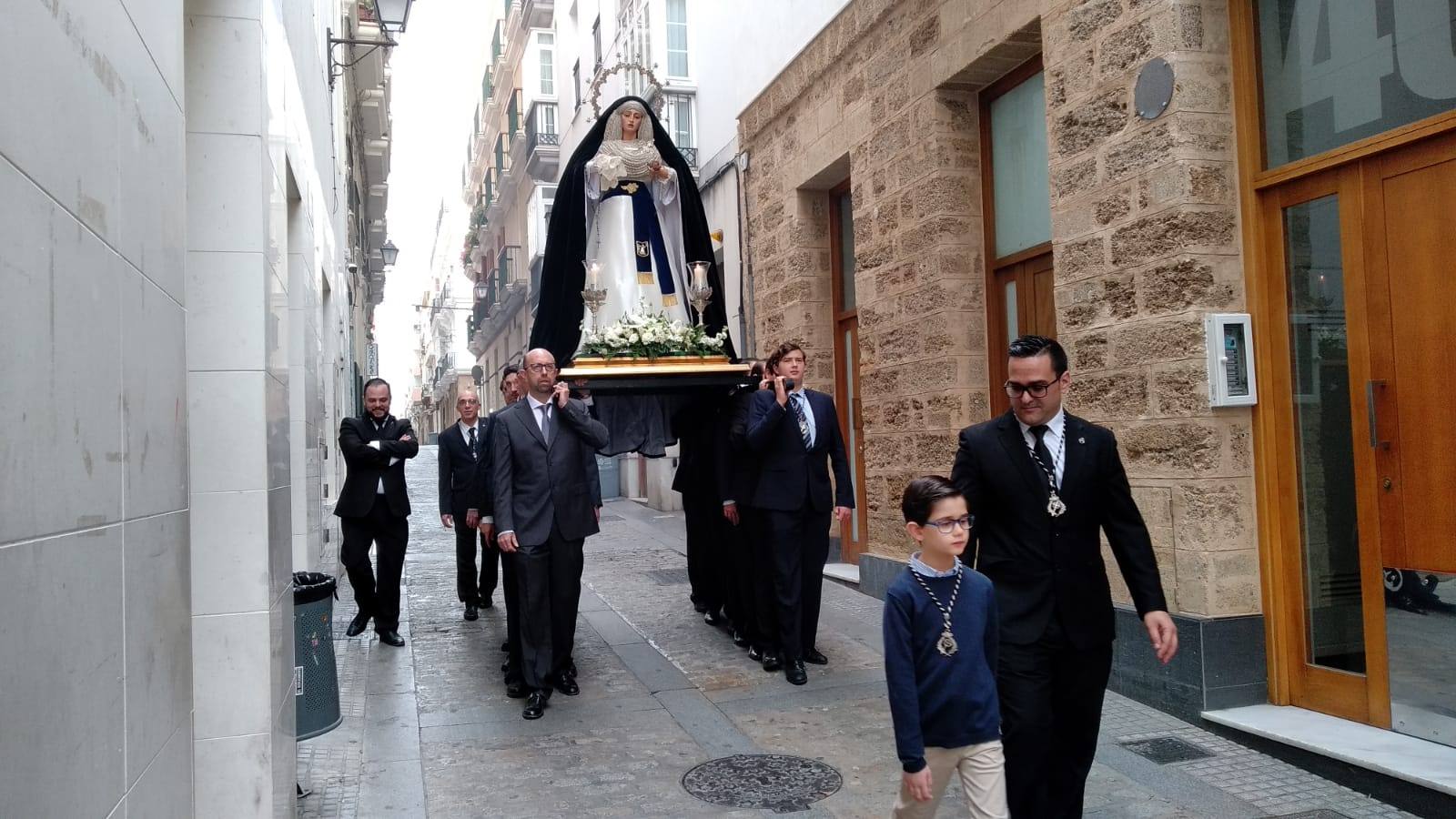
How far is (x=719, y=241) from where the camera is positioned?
1408 cm

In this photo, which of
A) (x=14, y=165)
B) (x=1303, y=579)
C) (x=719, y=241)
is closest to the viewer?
(x=14, y=165)

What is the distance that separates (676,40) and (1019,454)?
14488 mm

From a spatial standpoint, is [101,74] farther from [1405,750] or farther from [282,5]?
[1405,750]

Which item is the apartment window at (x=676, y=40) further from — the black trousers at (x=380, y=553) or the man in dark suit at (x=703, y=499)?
the black trousers at (x=380, y=553)

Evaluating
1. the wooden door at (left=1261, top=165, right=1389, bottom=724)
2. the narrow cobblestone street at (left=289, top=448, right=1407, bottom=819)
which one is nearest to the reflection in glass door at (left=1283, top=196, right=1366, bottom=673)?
the wooden door at (left=1261, top=165, right=1389, bottom=724)

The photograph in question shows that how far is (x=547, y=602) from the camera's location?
21.4ft

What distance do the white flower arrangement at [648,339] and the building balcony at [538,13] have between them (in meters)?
22.8

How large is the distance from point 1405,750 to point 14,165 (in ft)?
17.3

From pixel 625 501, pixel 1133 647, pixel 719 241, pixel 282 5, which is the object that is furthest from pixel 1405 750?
pixel 625 501

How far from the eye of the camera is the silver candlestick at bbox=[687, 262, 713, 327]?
8.02 meters

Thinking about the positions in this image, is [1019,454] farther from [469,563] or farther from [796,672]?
[469,563]

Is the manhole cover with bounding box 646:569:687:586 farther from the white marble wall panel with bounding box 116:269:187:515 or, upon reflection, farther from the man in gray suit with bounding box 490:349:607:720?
the white marble wall panel with bounding box 116:269:187:515

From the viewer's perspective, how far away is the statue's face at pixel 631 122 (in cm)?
838

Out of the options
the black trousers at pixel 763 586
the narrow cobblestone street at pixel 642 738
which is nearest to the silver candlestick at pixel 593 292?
the black trousers at pixel 763 586
